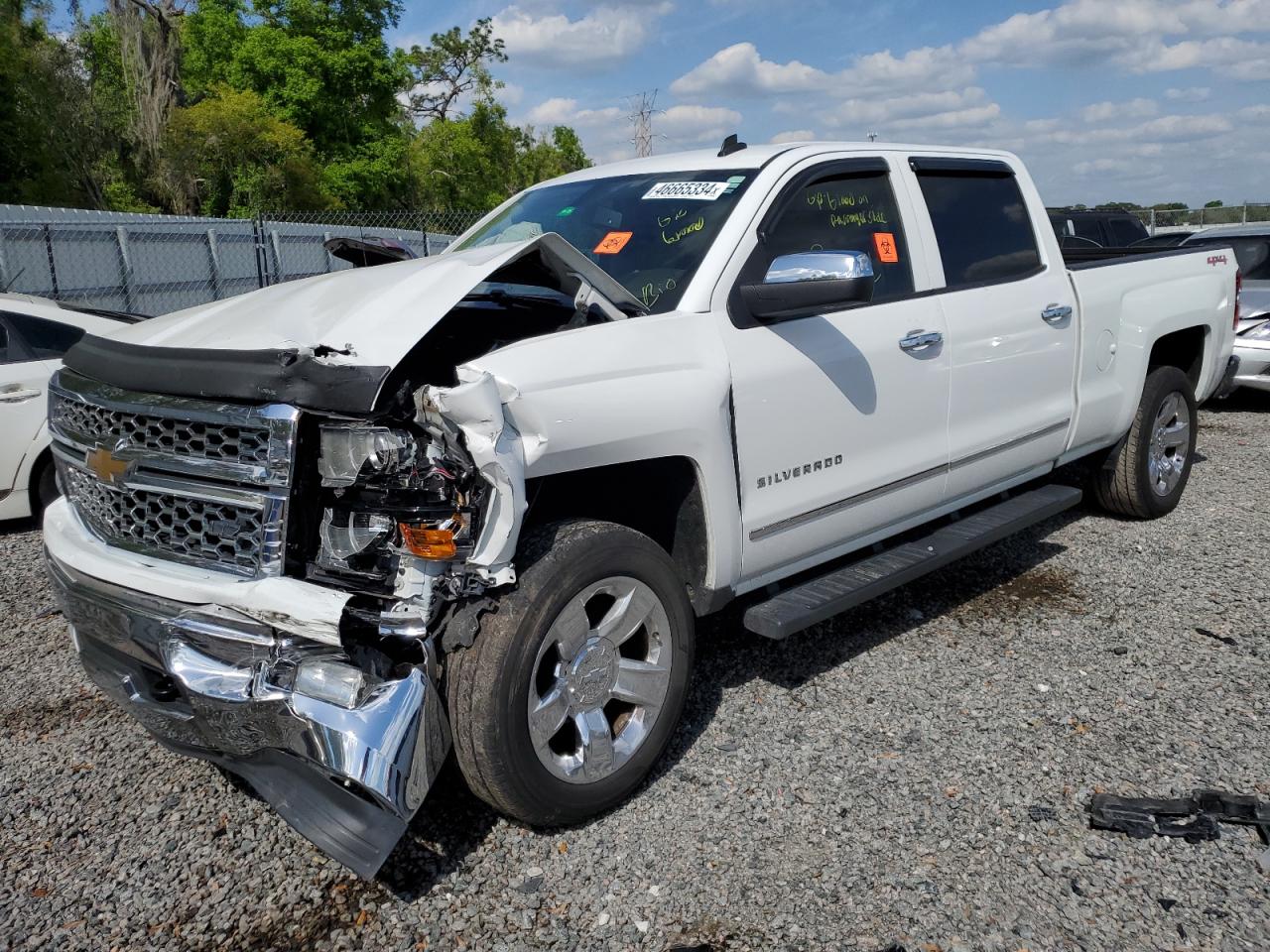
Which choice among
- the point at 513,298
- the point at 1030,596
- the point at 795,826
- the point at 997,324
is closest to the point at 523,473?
the point at 513,298

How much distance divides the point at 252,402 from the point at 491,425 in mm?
640

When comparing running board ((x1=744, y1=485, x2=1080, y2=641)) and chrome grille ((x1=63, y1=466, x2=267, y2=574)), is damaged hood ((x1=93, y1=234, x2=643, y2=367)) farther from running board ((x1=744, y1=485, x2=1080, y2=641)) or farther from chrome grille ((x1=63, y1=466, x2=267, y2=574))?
running board ((x1=744, y1=485, x2=1080, y2=641))

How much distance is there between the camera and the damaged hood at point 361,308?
8.47 ft

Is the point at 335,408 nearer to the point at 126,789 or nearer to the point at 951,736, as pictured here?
the point at 126,789

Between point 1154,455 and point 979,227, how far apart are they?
2.15m

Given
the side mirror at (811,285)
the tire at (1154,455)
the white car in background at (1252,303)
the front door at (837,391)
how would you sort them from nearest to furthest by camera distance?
the side mirror at (811,285) < the front door at (837,391) < the tire at (1154,455) < the white car in background at (1252,303)

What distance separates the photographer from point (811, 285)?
3121 millimetres

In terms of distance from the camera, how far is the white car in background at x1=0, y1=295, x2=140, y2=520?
20.2 feet

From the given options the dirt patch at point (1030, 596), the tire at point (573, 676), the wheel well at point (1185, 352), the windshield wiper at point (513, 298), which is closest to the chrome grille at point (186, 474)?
the tire at point (573, 676)

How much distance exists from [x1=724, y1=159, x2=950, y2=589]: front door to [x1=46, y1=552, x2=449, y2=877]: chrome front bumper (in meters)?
1.37

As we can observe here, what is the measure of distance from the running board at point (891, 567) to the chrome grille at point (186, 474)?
161 cm

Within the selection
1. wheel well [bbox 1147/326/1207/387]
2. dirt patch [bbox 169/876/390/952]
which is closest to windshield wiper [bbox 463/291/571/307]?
dirt patch [bbox 169/876/390/952]

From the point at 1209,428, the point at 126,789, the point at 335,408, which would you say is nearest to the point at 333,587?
the point at 335,408

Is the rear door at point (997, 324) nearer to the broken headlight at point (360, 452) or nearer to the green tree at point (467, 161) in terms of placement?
the broken headlight at point (360, 452)
